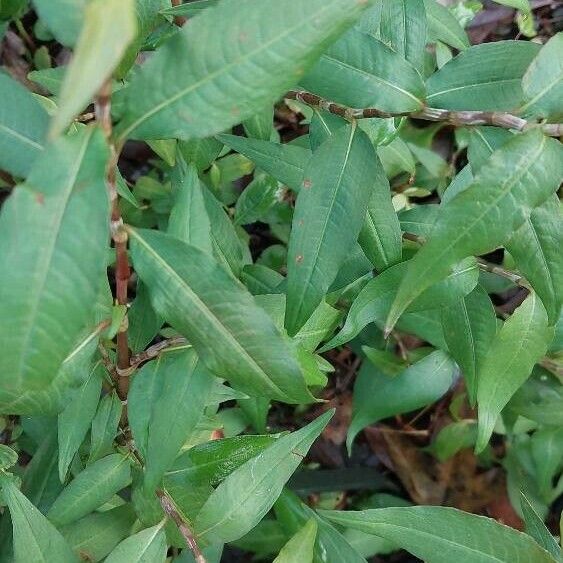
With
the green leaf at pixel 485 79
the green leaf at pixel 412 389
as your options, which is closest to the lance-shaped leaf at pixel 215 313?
the green leaf at pixel 485 79

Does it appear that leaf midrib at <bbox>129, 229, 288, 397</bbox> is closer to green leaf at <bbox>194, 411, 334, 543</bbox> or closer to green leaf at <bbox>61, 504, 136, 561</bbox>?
green leaf at <bbox>194, 411, 334, 543</bbox>

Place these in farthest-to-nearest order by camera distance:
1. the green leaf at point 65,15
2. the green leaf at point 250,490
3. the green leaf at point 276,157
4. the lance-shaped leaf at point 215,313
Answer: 1. the green leaf at point 276,157
2. the green leaf at point 250,490
3. the lance-shaped leaf at point 215,313
4. the green leaf at point 65,15

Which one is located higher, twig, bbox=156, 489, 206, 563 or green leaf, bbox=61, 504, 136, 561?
twig, bbox=156, 489, 206, 563

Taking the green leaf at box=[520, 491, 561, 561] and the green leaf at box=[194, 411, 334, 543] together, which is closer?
the green leaf at box=[194, 411, 334, 543]

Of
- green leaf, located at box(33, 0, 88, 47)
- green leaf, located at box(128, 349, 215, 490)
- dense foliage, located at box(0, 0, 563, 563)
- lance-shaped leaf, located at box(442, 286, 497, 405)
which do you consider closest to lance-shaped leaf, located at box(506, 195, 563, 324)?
dense foliage, located at box(0, 0, 563, 563)

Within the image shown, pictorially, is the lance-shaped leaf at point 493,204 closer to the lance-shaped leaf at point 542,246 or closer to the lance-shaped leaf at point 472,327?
the lance-shaped leaf at point 542,246

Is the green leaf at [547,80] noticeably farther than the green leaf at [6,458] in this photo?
No

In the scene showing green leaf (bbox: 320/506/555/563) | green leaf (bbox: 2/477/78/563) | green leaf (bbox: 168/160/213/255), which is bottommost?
green leaf (bbox: 320/506/555/563)

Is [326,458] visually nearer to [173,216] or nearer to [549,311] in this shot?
[549,311]

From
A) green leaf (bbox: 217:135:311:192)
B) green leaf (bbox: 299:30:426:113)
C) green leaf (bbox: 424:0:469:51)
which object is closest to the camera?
green leaf (bbox: 299:30:426:113)
